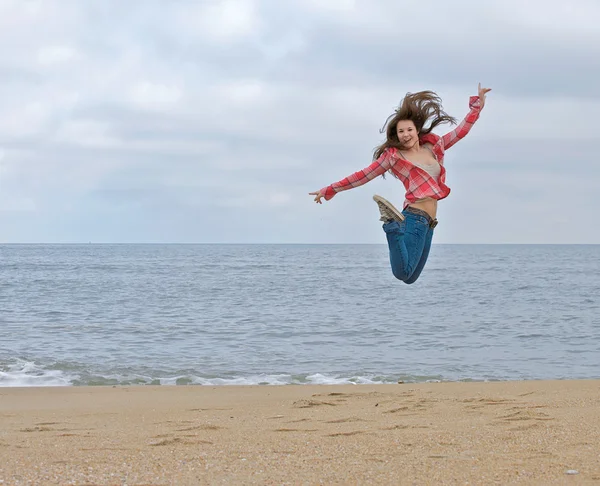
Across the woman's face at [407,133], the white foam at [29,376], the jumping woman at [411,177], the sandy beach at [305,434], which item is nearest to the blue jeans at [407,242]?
the jumping woman at [411,177]

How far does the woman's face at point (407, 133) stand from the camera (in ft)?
22.3

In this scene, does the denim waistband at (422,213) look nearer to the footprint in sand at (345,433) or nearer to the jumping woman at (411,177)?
the jumping woman at (411,177)

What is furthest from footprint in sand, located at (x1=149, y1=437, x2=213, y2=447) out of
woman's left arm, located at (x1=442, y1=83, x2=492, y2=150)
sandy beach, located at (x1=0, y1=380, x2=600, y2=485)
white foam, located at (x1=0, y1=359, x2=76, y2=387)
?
white foam, located at (x1=0, y1=359, x2=76, y2=387)

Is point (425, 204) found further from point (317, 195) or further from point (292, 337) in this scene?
point (292, 337)

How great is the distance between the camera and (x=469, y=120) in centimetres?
699

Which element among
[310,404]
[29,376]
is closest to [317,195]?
[310,404]

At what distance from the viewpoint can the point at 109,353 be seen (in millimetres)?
16141

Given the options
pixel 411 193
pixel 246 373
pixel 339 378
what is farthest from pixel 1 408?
pixel 411 193

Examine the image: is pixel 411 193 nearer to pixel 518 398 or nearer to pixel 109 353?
pixel 518 398

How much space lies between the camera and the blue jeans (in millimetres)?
6625

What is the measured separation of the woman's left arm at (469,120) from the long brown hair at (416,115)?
0.31 ft

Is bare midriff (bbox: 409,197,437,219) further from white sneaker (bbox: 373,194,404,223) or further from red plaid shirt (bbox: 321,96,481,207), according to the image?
white sneaker (bbox: 373,194,404,223)

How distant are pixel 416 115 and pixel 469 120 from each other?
0.52 metres

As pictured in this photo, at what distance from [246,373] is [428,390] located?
3.86 m
